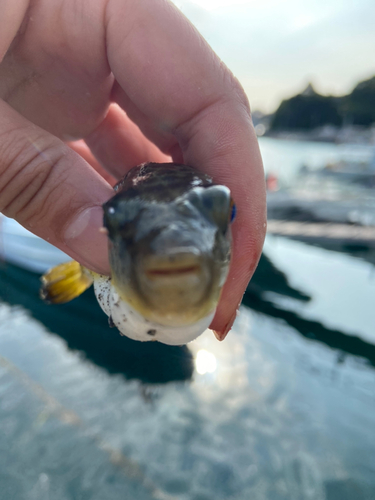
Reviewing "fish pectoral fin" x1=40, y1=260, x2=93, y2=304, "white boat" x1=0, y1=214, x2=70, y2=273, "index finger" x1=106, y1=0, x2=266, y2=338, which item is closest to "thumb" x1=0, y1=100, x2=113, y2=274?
"index finger" x1=106, y1=0, x2=266, y2=338

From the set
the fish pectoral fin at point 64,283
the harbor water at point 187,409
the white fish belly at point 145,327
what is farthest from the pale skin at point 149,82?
the harbor water at point 187,409

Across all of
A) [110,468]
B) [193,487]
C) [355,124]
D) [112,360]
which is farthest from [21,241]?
[355,124]

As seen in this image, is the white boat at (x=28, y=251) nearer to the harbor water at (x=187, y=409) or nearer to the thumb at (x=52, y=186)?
the harbor water at (x=187, y=409)

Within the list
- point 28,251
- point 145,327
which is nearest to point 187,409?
point 145,327

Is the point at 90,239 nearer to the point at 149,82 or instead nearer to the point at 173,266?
the point at 173,266

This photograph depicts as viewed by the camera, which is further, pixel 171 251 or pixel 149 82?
pixel 149 82

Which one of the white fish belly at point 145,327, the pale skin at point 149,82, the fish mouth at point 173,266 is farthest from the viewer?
the pale skin at point 149,82

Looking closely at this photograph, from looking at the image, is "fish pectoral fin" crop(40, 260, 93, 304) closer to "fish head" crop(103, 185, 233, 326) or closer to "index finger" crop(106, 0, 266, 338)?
"index finger" crop(106, 0, 266, 338)

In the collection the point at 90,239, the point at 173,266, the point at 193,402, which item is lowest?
the point at 193,402
